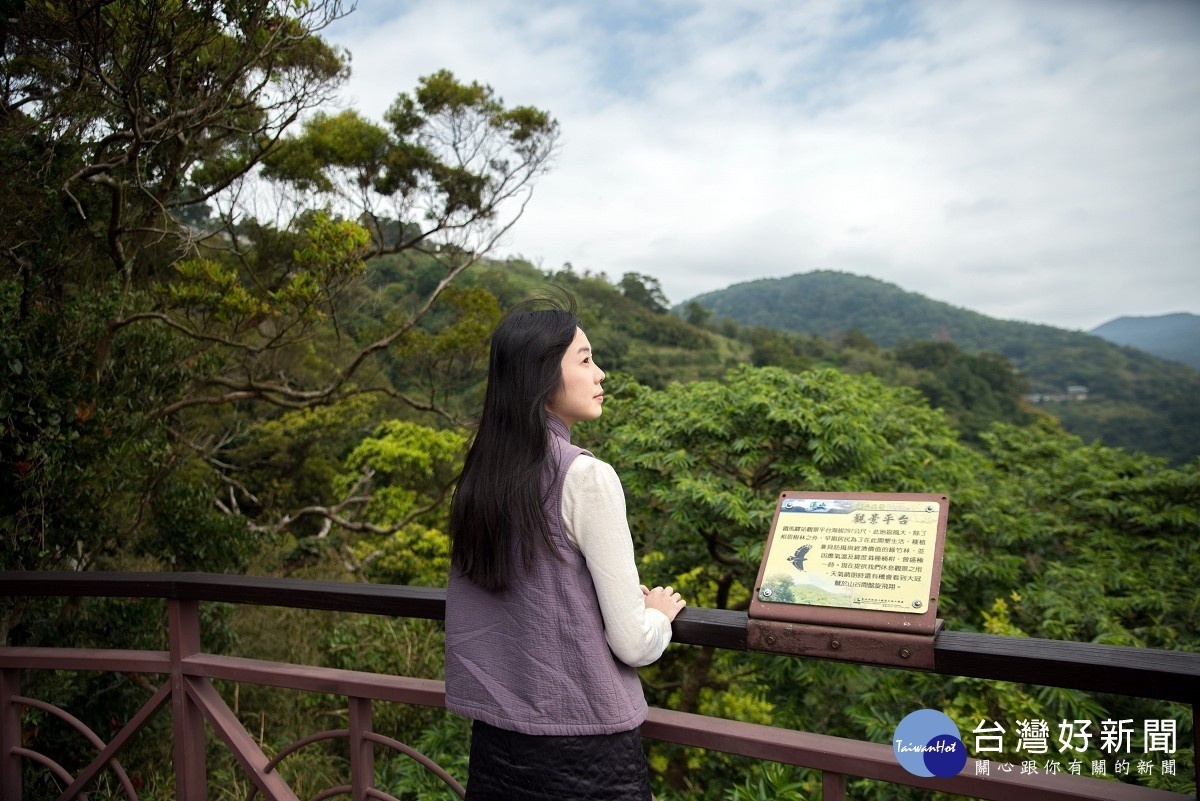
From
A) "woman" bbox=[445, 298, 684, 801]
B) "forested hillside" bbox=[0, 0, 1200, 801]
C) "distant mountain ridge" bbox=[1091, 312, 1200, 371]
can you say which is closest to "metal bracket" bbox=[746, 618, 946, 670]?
"woman" bbox=[445, 298, 684, 801]

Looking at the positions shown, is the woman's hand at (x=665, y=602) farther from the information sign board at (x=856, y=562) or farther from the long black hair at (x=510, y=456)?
the long black hair at (x=510, y=456)

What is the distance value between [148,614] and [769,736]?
4.68 metres

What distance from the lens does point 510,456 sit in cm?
112

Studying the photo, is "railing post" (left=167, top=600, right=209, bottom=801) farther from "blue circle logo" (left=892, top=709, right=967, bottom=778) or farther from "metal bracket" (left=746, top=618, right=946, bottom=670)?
"blue circle logo" (left=892, top=709, right=967, bottom=778)

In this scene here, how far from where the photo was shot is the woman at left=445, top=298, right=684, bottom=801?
1061 millimetres

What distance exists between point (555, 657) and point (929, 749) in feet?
1.68

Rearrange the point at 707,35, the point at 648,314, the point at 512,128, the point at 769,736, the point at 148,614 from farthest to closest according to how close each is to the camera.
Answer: the point at 648,314 → the point at 707,35 → the point at 512,128 → the point at 148,614 → the point at 769,736

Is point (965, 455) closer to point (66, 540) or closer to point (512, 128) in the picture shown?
point (512, 128)

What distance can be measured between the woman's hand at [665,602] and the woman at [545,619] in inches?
2.2

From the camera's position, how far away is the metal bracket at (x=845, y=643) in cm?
104

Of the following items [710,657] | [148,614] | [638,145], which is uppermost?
[638,145]

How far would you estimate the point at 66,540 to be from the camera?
369 centimetres

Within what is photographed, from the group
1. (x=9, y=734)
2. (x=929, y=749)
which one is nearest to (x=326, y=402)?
(x=9, y=734)

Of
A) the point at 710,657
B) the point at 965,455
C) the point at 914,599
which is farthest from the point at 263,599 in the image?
the point at 965,455
